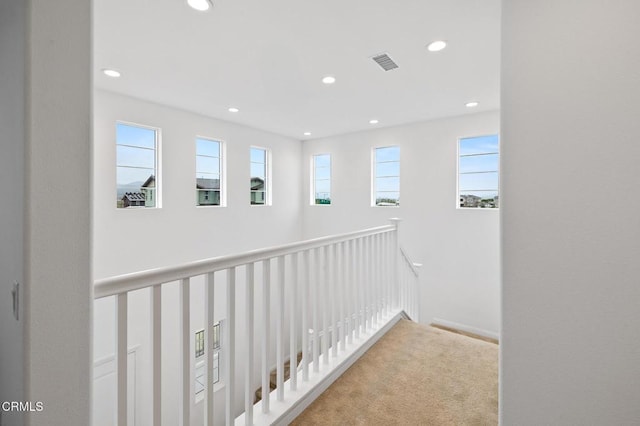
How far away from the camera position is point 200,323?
4453 mm

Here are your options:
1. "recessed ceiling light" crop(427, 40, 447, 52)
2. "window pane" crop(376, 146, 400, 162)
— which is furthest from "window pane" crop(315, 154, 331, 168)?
"recessed ceiling light" crop(427, 40, 447, 52)

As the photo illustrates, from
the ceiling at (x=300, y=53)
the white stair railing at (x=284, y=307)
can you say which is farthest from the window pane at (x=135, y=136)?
the white stair railing at (x=284, y=307)

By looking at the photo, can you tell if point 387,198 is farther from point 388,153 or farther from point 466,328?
point 466,328

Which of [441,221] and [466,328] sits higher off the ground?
[441,221]

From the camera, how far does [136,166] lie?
4023mm

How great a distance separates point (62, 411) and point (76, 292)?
345 mm

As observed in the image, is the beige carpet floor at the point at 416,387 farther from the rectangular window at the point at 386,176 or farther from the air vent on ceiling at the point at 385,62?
the rectangular window at the point at 386,176

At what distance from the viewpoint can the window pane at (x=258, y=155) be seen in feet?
18.8

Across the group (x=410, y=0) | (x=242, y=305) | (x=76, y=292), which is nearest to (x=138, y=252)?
(x=242, y=305)

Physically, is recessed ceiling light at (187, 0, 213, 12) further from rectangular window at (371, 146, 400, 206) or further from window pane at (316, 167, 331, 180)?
window pane at (316, 167, 331, 180)

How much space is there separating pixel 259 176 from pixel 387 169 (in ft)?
8.44

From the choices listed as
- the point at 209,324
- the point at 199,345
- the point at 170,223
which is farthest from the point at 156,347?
the point at 199,345

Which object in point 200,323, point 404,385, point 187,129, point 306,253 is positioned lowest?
point 200,323

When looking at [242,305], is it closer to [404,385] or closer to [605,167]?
[404,385]
